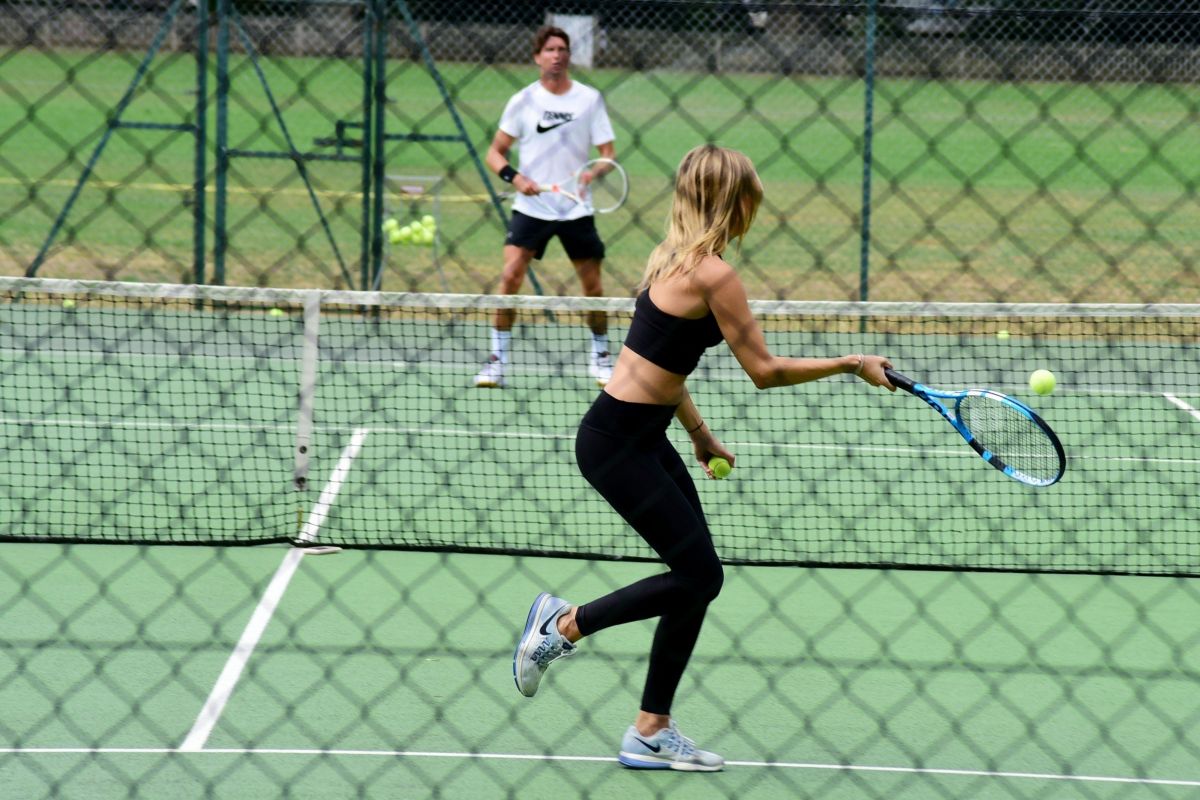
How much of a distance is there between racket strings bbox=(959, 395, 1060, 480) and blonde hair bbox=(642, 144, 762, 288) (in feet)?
2.68

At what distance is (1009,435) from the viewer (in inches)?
160

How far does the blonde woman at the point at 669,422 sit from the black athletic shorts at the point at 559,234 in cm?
443

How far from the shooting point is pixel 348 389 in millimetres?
8211

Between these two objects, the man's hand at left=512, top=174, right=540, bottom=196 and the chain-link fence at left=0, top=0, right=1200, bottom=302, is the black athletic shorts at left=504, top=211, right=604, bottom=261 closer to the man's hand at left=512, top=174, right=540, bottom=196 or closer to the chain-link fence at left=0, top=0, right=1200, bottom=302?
the man's hand at left=512, top=174, right=540, bottom=196

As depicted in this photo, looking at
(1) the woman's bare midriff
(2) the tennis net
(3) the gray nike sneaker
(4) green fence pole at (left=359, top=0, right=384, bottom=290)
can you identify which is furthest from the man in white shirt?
(1) the woman's bare midriff

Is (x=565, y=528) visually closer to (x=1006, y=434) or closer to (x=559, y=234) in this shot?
(x=1006, y=434)

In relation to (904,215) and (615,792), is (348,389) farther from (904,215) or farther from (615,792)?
(904,215)

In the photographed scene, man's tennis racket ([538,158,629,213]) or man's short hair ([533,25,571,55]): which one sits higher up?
man's short hair ([533,25,571,55])

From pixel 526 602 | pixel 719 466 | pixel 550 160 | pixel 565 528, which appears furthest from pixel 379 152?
pixel 719 466

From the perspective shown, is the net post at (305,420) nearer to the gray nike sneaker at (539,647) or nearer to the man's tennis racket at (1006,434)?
the gray nike sneaker at (539,647)

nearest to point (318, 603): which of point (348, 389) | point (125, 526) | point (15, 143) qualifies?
point (125, 526)

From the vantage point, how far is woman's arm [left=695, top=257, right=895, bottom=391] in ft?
A: 11.5

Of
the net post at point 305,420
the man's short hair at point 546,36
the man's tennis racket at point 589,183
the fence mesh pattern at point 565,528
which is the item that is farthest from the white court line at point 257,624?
the man's short hair at point 546,36

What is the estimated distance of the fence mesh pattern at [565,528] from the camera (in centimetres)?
395
